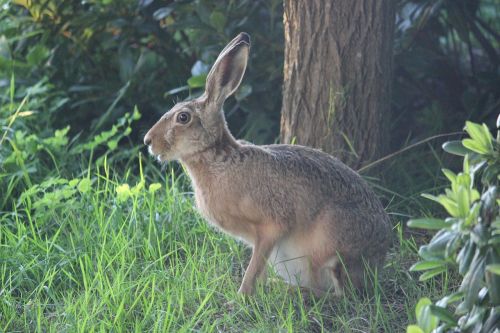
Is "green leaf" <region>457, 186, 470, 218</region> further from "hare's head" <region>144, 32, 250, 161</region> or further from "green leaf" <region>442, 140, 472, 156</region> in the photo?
"hare's head" <region>144, 32, 250, 161</region>

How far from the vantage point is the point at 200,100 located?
439cm

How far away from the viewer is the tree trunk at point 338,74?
509 centimetres

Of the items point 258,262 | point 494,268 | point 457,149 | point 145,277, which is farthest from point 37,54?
point 494,268

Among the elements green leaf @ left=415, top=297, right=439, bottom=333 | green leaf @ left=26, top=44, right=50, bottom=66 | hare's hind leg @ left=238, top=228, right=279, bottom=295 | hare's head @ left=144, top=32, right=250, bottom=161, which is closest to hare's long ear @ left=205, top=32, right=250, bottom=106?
hare's head @ left=144, top=32, right=250, bottom=161

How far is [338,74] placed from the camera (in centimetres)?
512

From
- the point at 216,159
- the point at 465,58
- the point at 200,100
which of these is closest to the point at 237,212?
the point at 216,159

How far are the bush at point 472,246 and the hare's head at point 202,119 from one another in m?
1.67

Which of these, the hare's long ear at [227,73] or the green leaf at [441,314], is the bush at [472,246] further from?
the hare's long ear at [227,73]

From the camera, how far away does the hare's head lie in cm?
433

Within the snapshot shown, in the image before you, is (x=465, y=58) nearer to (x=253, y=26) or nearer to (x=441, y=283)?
(x=253, y=26)

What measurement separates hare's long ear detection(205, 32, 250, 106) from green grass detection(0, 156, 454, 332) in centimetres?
75

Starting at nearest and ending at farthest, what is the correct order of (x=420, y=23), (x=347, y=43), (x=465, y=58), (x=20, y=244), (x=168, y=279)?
1. (x=168, y=279)
2. (x=20, y=244)
3. (x=347, y=43)
4. (x=420, y=23)
5. (x=465, y=58)

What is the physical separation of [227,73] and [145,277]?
3.38 feet

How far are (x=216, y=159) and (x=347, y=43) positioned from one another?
1.22 metres
